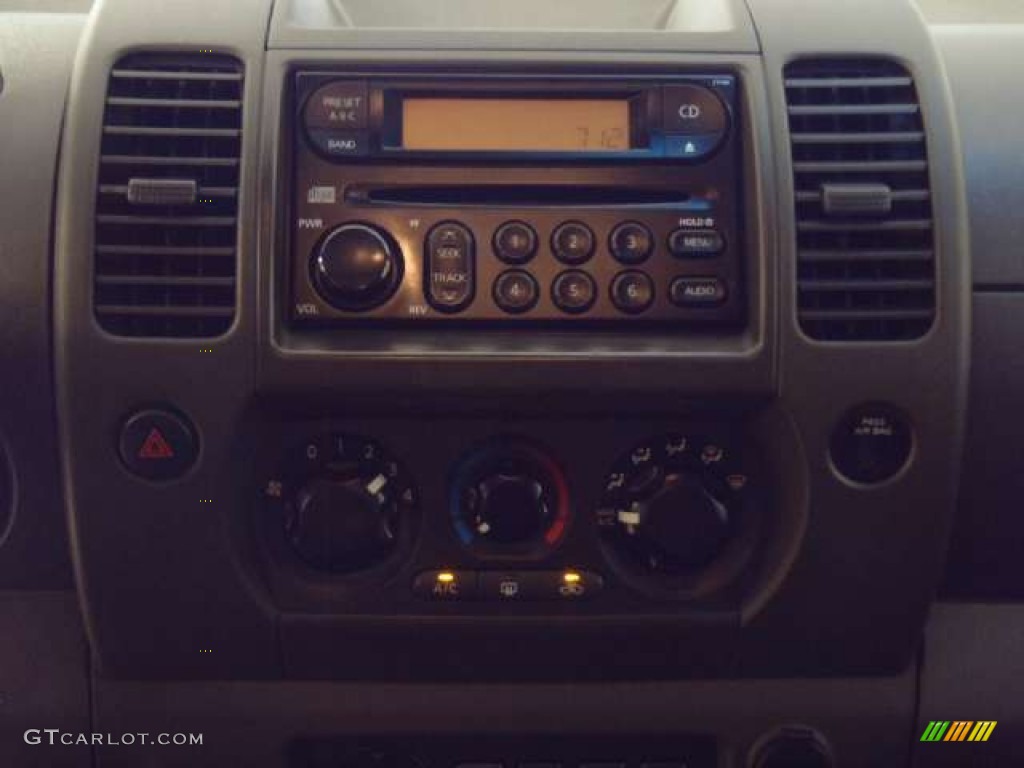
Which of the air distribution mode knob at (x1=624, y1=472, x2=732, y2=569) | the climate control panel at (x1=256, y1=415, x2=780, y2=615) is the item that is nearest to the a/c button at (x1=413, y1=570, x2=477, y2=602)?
the climate control panel at (x1=256, y1=415, x2=780, y2=615)

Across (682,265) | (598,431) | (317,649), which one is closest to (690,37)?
(682,265)

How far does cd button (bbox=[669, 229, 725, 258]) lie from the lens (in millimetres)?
807

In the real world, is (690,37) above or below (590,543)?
above

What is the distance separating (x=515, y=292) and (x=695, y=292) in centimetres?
12

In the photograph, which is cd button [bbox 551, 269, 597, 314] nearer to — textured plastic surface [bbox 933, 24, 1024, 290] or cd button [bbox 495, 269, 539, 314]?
cd button [bbox 495, 269, 539, 314]

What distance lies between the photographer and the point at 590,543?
848 millimetres

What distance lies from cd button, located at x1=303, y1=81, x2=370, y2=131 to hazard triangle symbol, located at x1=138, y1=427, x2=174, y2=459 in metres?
0.22

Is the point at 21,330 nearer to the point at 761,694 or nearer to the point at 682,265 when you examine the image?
the point at 682,265

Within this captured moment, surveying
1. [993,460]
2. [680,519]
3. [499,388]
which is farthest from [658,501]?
[993,460]

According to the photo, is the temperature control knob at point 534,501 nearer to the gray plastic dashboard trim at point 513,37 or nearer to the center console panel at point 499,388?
the center console panel at point 499,388

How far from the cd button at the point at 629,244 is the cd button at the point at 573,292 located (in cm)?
3

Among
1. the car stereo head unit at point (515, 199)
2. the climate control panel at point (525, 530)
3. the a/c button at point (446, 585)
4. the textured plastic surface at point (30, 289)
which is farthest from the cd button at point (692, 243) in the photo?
the textured plastic surface at point (30, 289)

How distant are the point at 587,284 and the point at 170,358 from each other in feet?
0.88

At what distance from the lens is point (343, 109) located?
0.81 meters
